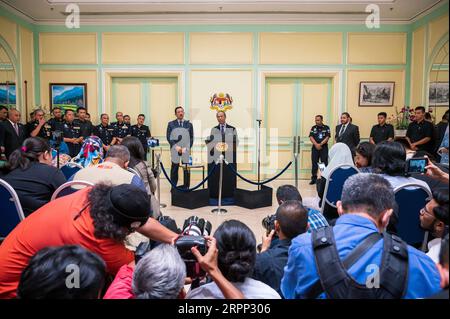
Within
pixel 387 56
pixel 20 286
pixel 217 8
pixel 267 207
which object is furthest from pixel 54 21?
pixel 20 286

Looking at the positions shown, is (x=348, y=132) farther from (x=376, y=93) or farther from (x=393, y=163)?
(x=393, y=163)

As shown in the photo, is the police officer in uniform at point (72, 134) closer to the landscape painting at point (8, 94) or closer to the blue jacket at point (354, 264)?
the landscape painting at point (8, 94)

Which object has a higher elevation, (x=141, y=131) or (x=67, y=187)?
(x=141, y=131)

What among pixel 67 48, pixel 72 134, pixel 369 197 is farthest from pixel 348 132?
pixel 369 197

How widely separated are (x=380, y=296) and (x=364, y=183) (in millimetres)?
403

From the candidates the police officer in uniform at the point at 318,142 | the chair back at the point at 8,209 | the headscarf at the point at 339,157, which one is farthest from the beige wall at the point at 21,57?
the headscarf at the point at 339,157

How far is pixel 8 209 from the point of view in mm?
2041

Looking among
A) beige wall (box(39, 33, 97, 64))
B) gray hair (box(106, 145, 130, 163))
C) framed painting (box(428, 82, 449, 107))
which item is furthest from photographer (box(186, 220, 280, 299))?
beige wall (box(39, 33, 97, 64))

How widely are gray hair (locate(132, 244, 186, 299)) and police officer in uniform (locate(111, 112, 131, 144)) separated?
5.95 meters

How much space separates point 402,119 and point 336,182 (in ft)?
15.5

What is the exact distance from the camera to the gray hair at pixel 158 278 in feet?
3.47

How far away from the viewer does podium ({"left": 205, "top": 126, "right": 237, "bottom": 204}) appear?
5.15 metres

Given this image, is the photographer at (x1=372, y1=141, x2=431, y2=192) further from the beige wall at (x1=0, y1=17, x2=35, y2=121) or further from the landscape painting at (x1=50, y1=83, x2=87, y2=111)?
the beige wall at (x1=0, y1=17, x2=35, y2=121)
